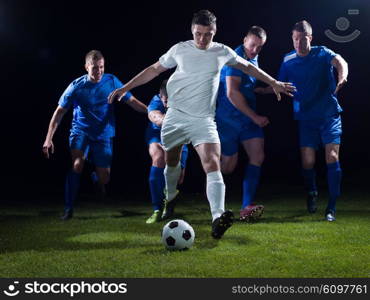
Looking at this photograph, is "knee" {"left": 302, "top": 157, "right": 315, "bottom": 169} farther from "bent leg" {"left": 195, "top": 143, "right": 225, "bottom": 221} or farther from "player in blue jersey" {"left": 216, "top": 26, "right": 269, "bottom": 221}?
"bent leg" {"left": 195, "top": 143, "right": 225, "bottom": 221}

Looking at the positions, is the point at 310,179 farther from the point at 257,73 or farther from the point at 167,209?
the point at 257,73

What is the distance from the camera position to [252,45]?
230 inches

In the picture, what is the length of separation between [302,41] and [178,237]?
249 centimetres

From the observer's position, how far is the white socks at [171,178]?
17.5ft

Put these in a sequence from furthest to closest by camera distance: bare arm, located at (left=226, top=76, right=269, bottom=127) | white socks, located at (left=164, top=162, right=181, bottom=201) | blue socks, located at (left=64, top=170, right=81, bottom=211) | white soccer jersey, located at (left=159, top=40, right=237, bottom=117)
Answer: blue socks, located at (left=64, top=170, right=81, bottom=211) → bare arm, located at (left=226, top=76, right=269, bottom=127) → white socks, located at (left=164, top=162, right=181, bottom=201) → white soccer jersey, located at (left=159, top=40, right=237, bottom=117)

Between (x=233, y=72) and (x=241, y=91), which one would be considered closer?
(x=233, y=72)

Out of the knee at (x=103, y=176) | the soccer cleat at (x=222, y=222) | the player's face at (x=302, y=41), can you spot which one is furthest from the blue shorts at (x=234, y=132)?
the soccer cleat at (x=222, y=222)

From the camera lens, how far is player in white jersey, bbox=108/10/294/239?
4.72 metres

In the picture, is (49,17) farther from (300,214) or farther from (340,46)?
(300,214)

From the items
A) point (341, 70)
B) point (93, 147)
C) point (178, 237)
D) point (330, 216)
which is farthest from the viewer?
point (93, 147)

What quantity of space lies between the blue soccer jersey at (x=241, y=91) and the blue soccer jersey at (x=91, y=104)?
93 cm

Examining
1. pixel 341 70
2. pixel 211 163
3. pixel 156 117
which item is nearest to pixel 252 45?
pixel 341 70

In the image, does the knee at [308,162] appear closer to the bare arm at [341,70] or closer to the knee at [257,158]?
the knee at [257,158]

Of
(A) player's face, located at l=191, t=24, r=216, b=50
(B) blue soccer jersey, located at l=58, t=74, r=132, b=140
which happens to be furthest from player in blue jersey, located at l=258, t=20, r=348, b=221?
(B) blue soccer jersey, located at l=58, t=74, r=132, b=140
